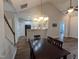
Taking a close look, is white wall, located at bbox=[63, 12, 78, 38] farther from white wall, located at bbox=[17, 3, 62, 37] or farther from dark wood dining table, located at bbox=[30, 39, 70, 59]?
dark wood dining table, located at bbox=[30, 39, 70, 59]

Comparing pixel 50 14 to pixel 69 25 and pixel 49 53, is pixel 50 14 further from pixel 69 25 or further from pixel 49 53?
pixel 49 53

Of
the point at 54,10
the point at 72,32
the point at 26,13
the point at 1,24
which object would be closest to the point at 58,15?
the point at 54,10

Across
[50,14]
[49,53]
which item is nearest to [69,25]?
[50,14]

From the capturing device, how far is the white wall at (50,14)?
1177cm

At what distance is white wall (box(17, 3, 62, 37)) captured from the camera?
38.6 ft

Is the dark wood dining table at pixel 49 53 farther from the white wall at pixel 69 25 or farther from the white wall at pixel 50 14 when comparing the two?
the white wall at pixel 69 25

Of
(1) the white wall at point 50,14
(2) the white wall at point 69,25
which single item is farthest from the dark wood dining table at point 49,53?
(2) the white wall at point 69,25

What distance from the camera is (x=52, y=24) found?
1238cm

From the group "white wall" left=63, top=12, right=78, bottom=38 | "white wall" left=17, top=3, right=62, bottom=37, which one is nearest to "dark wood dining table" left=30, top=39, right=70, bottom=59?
"white wall" left=17, top=3, right=62, bottom=37

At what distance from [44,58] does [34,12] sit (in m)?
9.89

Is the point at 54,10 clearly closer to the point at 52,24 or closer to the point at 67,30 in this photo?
the point at 52,24

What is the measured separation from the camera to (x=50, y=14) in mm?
12156

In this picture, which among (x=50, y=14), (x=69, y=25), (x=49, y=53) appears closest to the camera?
(x=49, y=53)

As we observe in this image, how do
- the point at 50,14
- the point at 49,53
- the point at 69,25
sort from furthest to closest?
the point at 69,25 → the point at 50,14 → the point at 49,53
